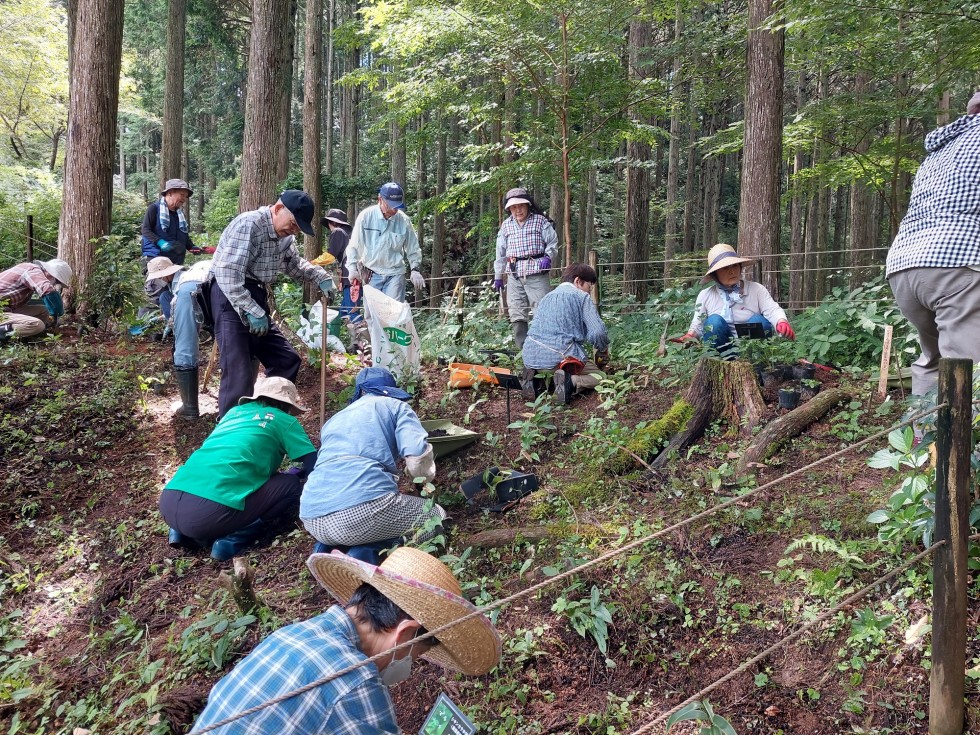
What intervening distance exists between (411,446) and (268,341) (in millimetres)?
2042

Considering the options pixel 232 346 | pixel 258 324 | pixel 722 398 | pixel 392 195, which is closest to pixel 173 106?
pixel 392 195

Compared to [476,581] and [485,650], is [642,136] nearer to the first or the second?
[476,581]

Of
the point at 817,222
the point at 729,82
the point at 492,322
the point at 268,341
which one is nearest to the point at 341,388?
the point at 268,341

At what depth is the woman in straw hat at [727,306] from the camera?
589cm

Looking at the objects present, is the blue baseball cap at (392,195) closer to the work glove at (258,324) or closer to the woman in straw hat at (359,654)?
the work glove at (258,324)

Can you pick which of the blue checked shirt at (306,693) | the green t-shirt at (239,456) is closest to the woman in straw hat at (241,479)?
the green t-shirt at (239,456)

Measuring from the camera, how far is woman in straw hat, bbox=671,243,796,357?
5895 mm

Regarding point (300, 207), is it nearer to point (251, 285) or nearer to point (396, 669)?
point (251, 285)

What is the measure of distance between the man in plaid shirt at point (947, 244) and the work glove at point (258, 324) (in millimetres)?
3894

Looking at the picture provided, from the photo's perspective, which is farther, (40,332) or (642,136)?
(642,136)

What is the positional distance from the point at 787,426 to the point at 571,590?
6.40 feet

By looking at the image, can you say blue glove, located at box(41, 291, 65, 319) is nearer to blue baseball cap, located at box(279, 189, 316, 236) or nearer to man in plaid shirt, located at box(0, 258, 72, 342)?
man in plaid shirt, located at box(0, 258, 72, 342)

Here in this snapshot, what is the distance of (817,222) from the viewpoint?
1941 centimetres

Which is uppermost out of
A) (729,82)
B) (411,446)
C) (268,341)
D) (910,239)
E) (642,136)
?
(729,82)
